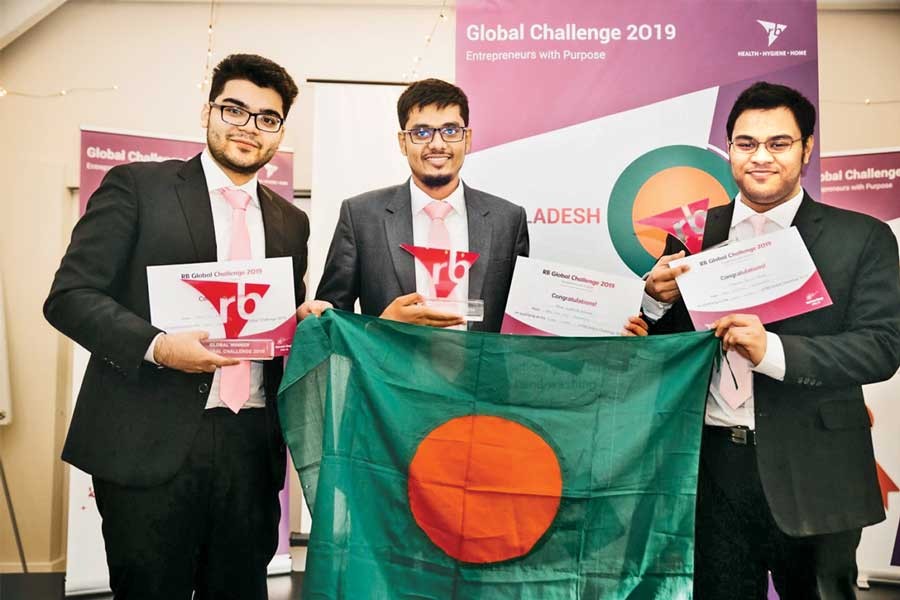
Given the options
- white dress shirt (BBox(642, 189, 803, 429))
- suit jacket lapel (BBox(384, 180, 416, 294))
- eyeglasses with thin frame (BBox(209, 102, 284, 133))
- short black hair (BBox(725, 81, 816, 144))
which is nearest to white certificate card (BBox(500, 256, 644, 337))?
white dress shirt (BBox(642, 189, 803, 429))

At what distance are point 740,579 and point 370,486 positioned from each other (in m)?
1.14

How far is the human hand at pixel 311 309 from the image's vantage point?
7.90 feet

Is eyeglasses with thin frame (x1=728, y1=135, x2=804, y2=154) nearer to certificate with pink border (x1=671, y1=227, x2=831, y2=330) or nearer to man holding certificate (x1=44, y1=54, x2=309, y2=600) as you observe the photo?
certificate with pink border (x1=671, y1=227, x2=831, y2=330)

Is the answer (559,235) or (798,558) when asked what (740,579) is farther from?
(559,235)

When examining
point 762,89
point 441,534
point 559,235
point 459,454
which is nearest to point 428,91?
point 559,235

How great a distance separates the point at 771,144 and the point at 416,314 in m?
1.28

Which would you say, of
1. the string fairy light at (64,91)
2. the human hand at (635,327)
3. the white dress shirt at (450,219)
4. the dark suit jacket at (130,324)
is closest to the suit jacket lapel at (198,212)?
the dark suit jacket at (130,324)

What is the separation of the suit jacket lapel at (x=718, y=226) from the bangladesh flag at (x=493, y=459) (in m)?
0.46

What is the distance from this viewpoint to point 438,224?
9.48ft

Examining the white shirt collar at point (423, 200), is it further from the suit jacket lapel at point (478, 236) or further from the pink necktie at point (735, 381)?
the pink necktie at point (735, 381)

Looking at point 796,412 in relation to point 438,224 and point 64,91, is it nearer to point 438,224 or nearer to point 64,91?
point 438,224

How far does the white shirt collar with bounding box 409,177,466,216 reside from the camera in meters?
2.91

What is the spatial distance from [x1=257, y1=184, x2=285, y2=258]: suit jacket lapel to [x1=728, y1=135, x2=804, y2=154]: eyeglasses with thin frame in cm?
153

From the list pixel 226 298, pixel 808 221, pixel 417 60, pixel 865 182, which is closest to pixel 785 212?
pixel 808 221
